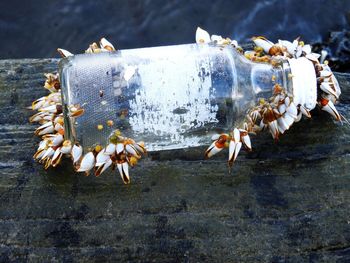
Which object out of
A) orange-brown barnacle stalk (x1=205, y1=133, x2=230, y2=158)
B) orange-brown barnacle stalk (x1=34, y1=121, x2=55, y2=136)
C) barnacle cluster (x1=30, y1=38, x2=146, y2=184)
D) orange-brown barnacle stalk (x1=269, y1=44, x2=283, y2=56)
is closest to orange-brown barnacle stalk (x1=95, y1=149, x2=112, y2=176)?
barnacle cluster (x1=30, y1=38, x2=146, y2=184)

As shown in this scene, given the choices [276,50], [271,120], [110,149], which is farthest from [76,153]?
[276,50]

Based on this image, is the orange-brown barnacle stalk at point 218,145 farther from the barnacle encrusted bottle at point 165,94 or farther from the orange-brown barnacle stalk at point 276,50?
the orange-brown barnacle stalk at point 276,50

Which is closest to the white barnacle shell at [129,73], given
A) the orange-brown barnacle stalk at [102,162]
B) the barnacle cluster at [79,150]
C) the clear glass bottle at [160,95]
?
the clear glass bottle at [160,95]

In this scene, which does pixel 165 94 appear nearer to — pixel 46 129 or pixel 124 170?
pixel 124 170

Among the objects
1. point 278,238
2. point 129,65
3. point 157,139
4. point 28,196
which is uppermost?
point 129,65

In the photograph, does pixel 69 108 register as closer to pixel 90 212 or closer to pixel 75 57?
pixel 75 57

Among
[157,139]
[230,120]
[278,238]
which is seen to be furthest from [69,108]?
[278,238]
